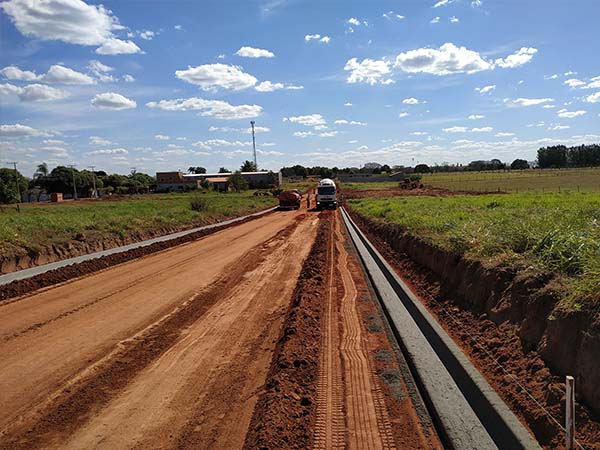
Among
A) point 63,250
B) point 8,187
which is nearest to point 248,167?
point 8,187

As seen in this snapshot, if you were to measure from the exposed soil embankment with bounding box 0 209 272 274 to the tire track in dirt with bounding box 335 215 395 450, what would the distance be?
11971 mm

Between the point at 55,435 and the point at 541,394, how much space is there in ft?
16.9

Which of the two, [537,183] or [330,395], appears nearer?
[330,395]

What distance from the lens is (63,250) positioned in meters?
17.8

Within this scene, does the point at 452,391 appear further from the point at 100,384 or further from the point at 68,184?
the point at 68,184

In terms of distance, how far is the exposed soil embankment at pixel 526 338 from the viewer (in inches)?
181

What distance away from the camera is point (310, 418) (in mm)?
4984

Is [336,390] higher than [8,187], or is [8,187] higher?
[8,187]

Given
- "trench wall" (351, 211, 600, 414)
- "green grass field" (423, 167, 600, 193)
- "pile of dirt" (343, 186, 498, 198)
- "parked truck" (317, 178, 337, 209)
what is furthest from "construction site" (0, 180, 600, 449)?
"pile of dirt" (343, 186, 498, 198)

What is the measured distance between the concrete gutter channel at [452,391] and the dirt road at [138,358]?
81.6 inches

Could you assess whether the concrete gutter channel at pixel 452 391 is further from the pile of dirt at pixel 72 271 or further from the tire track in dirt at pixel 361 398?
the pile of dirt at pixel 72 271

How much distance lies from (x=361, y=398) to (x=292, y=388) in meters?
0.83

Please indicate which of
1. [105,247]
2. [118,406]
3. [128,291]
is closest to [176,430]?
[118,406]

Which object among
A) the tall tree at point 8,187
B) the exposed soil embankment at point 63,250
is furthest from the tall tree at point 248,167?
the exposed soil embankment at point 63,250
